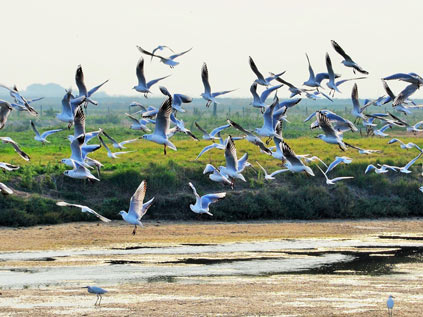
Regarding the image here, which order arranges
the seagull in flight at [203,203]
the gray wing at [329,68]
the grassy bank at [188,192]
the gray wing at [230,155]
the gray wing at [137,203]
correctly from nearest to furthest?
the gray wing at [137,203] < the gray wing at [230,155] < the seagull in flight at [203,203] < the gray wing at [329,68] < the grassy bank at [188,192]

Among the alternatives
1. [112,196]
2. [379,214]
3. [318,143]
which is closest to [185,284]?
[112,196]

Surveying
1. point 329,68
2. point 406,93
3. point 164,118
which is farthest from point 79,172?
point 406,93

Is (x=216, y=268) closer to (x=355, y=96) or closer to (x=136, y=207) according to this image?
(x=136, y=207)

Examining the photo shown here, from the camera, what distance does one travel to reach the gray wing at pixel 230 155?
2338 cm

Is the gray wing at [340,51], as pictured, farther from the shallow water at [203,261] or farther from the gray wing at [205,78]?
the shallow water at [203,261]

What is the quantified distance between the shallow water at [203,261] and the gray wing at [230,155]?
10.7ft

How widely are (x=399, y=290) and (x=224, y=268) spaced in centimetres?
531

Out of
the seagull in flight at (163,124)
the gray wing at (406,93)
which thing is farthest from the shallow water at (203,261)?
the gray wing at (406,93)

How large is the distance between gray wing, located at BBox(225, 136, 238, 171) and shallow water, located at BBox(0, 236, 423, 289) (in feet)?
10.7

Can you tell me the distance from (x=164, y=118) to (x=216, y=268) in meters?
6.40

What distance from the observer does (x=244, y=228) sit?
1346 inches

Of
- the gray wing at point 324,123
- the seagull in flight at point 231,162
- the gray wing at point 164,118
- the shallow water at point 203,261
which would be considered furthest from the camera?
the shallow water at point 203,261

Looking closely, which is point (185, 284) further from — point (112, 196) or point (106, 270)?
point (112, 196)

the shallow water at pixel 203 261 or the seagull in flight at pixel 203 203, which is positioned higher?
the seagull in flight at pixel 203 203
